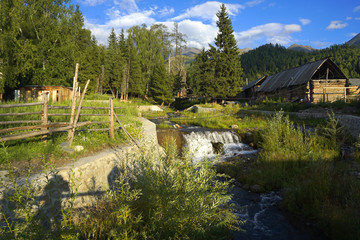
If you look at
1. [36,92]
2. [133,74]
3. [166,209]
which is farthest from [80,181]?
[133,74]

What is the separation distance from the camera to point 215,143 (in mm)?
12328

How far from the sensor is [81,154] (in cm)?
591

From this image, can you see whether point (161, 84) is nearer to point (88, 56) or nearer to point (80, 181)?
point (88, 56)

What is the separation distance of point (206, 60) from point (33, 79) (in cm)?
2266

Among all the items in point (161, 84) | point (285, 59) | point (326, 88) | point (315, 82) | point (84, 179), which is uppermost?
point (285, 59)

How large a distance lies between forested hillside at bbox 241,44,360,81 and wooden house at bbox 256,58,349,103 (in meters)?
39.9

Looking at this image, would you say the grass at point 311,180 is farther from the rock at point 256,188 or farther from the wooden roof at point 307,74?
the wooden roof at point 307,74

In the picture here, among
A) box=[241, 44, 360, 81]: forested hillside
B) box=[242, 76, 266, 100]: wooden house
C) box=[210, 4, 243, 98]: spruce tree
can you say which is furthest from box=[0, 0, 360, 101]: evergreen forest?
box=[241, 44, 360, 81]: forested hillside

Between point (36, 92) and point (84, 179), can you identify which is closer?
point (84, 179)

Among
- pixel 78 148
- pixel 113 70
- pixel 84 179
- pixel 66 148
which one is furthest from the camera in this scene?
pixel 113 70

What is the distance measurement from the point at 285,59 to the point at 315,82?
2668 inches

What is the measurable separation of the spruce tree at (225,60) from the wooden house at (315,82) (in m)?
6.13

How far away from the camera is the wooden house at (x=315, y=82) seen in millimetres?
21128

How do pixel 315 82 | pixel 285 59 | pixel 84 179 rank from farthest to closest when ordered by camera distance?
1. pixel 285 59
2. pixel 315 82
3. pixel 84 179
